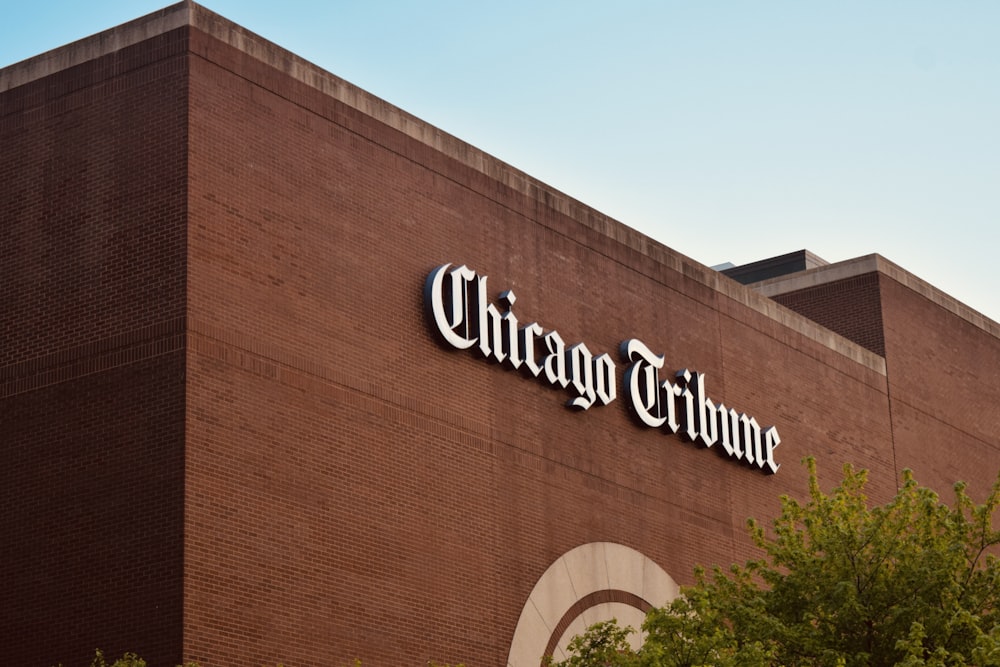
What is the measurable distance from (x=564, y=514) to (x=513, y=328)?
351 cm

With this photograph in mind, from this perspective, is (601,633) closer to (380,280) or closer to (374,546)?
(374,546)

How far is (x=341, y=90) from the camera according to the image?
27.9 meters

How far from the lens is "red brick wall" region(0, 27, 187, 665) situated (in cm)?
2350

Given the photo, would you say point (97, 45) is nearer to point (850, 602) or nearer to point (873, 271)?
point (850, 602)

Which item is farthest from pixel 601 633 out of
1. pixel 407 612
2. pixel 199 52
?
pixel 199 52

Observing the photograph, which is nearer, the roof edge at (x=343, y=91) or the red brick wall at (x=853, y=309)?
the roof edge at (x=343, y=91)

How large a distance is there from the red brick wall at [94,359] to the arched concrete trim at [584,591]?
7.71 m

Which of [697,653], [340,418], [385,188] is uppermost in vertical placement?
[385,188]

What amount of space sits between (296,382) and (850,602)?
28.5 ft

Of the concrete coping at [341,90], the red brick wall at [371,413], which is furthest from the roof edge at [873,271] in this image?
the red brick wall at [371,413]

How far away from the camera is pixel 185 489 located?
23172 mm

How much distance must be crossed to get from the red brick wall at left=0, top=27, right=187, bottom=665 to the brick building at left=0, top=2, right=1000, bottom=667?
0.15ft

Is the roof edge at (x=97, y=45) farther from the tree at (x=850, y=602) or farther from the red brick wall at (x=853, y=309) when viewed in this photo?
the red brick wall at (x=853, y=309)

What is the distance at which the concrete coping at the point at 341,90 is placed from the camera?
25953mm
